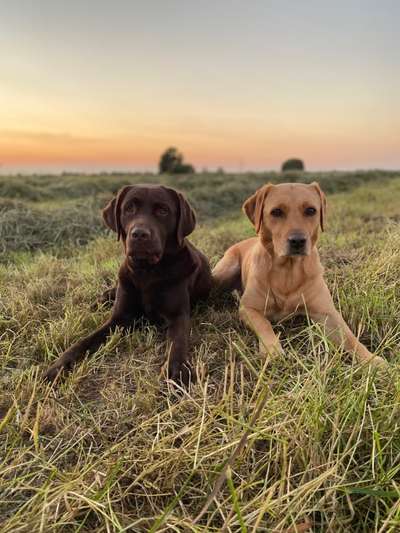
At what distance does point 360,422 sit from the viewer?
1.82 metres

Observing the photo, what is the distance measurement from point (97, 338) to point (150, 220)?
0.86m

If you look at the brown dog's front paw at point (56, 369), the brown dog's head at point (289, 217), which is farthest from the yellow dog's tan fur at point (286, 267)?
the brown dog's front paw at point (56, 369)

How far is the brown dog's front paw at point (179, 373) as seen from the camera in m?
2.45

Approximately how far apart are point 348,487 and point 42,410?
138cm

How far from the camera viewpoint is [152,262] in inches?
115

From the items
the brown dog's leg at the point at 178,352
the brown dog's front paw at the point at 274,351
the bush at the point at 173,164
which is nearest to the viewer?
the brown dog's front paw at the point at 274,351

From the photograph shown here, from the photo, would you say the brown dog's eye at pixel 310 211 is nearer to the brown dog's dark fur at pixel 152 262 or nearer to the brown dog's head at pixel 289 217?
the brown dog's head at pixel 289 217

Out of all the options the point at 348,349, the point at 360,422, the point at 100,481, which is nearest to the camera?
the point at 100,481

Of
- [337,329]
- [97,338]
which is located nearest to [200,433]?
[97,338]

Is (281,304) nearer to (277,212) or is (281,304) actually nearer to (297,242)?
(297,242)

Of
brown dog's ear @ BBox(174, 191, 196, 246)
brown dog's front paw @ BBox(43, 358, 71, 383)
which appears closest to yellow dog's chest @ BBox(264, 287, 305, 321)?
brown dog's ear @ BBox(174, 191, 196, 246)

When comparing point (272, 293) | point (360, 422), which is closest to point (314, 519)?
point (360, 422)

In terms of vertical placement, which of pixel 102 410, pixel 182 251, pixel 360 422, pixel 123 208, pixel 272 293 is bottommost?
pixel 102 410

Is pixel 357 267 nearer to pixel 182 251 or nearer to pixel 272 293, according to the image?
pixel 272 293
